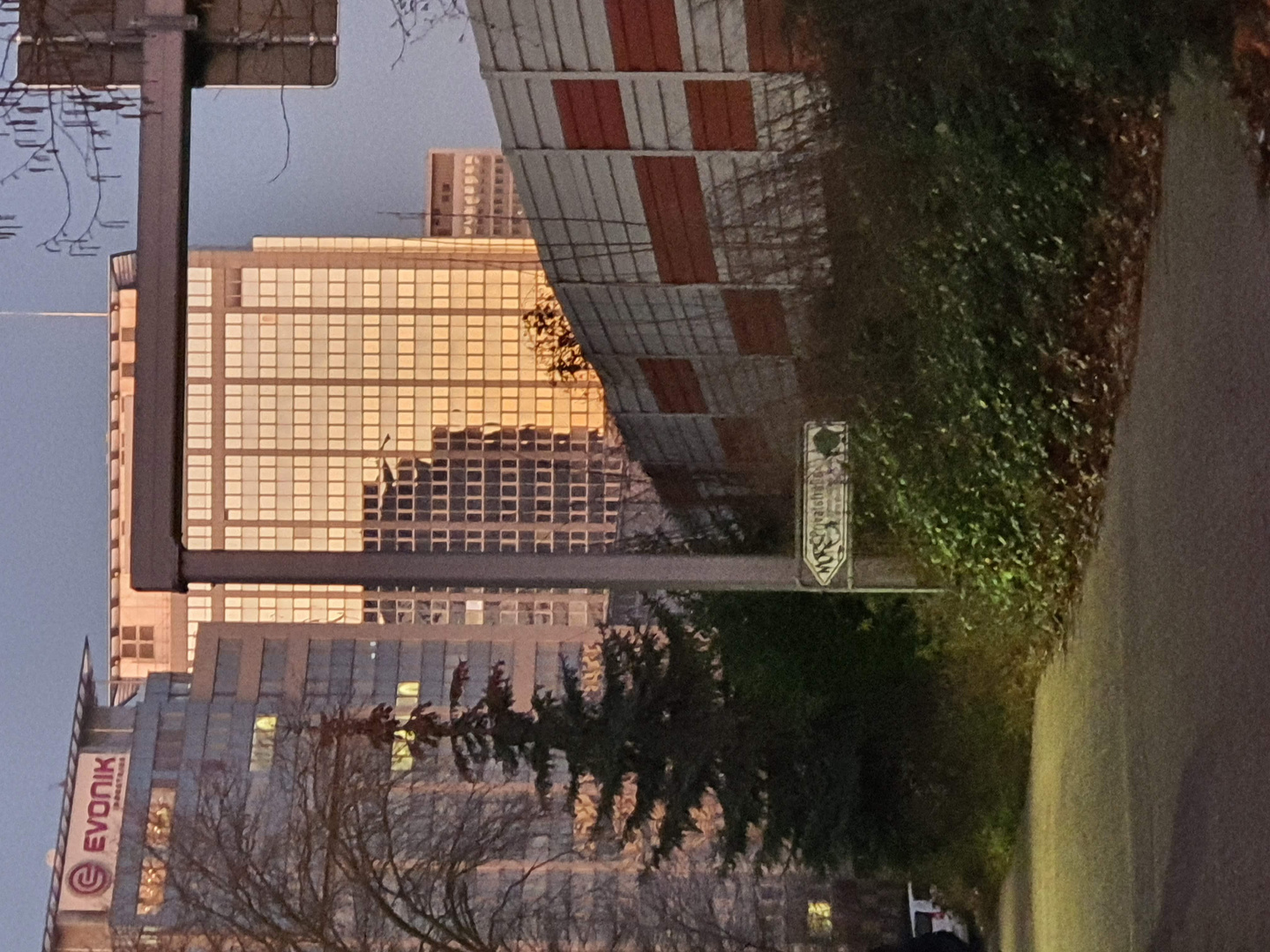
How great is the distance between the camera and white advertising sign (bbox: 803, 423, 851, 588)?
9.45 meters

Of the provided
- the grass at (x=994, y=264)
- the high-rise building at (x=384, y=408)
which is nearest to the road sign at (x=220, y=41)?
the high-rise building at (x=384, y=408)

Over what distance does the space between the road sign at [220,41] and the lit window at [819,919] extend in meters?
20.3

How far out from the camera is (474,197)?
1586cm

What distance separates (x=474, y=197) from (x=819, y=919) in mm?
17344

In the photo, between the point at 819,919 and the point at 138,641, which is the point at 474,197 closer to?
the point at 819,919

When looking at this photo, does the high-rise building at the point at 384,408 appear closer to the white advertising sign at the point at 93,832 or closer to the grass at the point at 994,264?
the grass at the point at 994,264

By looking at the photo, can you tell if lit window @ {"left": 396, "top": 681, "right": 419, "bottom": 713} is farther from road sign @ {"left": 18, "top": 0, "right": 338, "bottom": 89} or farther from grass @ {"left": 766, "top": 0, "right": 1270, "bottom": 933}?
road sign @ {"left": 18, "top": 0, "right": 338, "bottom": 89}

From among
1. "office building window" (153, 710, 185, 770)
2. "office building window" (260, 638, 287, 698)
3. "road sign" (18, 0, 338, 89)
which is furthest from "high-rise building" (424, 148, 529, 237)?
"office building window" (153, 710, 185, 770)

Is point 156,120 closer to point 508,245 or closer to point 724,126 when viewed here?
point 724,126

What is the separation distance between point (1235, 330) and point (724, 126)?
4965 millimetres

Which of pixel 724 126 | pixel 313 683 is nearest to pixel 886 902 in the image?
pixel 724 126

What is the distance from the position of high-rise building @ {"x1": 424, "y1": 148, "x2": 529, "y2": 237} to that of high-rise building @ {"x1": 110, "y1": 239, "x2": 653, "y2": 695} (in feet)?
0.80

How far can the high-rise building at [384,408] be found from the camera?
15766mm

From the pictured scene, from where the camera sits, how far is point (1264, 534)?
6.75 metres
